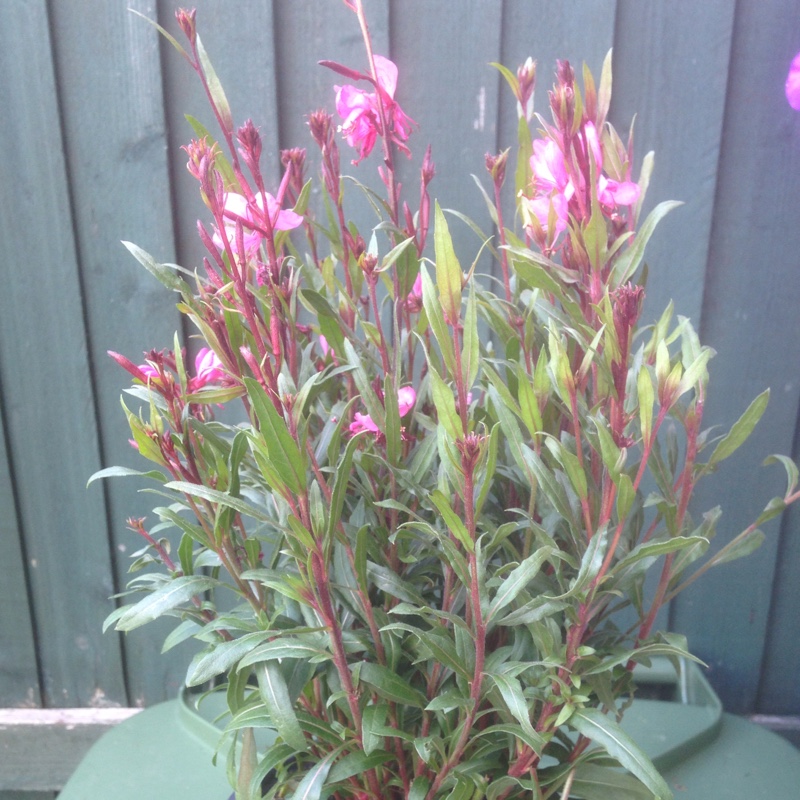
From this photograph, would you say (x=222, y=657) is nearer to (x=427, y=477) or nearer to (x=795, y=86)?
(x=427, y=477)

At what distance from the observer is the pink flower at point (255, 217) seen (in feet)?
1.69

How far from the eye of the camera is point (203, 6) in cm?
98

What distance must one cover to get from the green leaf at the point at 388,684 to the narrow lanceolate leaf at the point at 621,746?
0.13m

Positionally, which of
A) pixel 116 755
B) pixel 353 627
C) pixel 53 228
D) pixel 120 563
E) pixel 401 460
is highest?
pixel 53 228

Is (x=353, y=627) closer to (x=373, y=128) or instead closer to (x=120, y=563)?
(x=373, y=128)

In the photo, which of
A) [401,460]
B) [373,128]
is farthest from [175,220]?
[401,460]

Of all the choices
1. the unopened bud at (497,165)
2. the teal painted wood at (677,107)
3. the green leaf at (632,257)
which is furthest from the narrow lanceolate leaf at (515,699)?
the teal painted wood at (677,107)

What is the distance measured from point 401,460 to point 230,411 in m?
0.57

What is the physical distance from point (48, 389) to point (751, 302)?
3.81 ft

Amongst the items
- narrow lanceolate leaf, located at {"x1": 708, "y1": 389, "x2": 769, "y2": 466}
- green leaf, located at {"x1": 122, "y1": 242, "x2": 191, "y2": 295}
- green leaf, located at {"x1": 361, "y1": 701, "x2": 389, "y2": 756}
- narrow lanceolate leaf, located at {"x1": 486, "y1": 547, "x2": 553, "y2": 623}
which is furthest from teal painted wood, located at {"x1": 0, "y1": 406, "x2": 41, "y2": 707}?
narrow lanceolate leaf, located at {"x1": 708, "y1": 389, "x2": 769, "y2": 466}

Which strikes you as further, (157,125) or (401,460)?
(157,125)

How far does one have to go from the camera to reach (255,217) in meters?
0.52

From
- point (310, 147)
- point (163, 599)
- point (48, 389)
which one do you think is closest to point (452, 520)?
point (163, 599)

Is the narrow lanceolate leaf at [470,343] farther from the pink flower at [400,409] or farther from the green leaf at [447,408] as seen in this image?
the pink flower at [400,409]
